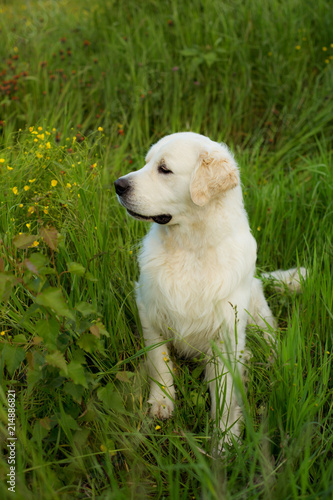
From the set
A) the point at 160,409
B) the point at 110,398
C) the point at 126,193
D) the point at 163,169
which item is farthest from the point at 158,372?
the point at 163,169

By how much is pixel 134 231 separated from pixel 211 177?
1.05 m

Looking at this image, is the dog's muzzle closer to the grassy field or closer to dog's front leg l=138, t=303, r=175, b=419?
the grassy field

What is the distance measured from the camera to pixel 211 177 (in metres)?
2.23

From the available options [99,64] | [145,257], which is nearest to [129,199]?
[145,257]

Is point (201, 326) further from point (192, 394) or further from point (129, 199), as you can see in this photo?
point (129, 199)

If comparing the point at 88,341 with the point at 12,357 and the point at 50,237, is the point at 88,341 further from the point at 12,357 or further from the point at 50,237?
the point at 50,237

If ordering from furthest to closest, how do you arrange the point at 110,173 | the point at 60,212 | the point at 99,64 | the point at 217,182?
the point at 99,64, the point at 110,173, the point at 60,212, the point at 217,182

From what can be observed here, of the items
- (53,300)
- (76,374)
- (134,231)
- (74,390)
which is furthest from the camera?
(134,231)

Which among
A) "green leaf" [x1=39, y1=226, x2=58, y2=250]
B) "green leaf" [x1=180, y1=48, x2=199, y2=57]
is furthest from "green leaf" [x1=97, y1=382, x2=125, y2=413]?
"green leaf" [x1=180, y1=48, x2=199, y2=57]

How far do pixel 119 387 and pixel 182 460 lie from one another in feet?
1.53

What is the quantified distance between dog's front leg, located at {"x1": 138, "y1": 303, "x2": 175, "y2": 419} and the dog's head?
58cm

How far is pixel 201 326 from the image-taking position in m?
2.47

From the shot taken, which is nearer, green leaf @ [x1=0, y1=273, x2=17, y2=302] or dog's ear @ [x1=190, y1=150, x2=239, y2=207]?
green leaf @ [x1=0, y1=273, x2=17, y2=302]

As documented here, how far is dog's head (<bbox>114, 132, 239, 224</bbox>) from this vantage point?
7.56ft
